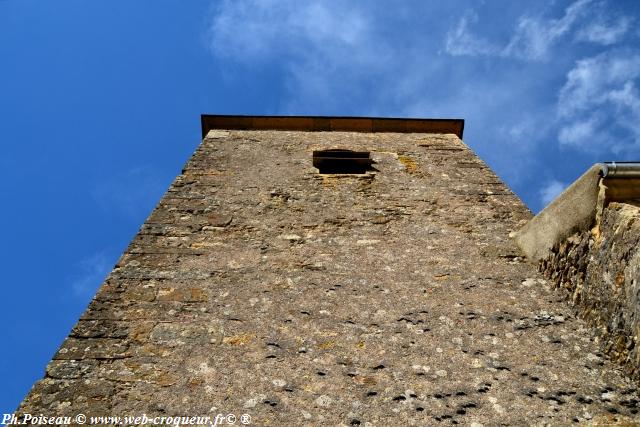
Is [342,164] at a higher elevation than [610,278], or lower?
higher

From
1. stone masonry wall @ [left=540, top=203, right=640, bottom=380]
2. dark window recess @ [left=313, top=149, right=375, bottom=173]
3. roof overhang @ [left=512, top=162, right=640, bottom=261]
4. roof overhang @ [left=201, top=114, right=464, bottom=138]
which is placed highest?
roof overhang @ [left=201, top=114, right=464, bottom=138]

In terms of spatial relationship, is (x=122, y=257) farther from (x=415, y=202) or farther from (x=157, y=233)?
(x=415, y=202)

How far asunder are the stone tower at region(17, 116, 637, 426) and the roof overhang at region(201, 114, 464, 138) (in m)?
2.39

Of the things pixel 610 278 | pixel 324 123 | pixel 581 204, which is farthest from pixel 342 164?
pixel 610 278

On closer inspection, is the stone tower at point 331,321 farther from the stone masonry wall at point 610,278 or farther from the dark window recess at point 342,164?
the dark window recess at point 342,164

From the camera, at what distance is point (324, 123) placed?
27.3 feet

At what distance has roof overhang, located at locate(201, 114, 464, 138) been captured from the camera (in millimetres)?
8172

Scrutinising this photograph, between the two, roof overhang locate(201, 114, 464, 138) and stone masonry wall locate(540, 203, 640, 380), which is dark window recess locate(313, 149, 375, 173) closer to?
roof overhang locate(201, 114, 464, 138)

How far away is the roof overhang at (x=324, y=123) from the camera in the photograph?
8.17m

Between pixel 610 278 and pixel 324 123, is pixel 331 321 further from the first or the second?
pixel 324 123

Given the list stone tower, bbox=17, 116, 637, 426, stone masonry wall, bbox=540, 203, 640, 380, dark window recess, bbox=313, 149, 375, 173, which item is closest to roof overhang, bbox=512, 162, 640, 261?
stone masonry wall, bbox=540, 203, 640, 380

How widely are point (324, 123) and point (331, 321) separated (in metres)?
5.05

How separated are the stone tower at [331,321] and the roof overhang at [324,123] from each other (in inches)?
94.0

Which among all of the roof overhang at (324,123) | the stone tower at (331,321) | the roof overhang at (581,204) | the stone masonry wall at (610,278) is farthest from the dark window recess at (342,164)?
the stone masonry wall at (610,278)
